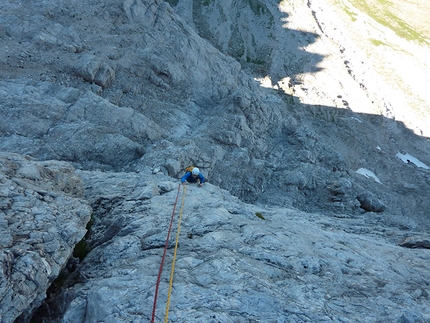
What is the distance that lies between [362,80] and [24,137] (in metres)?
74.1

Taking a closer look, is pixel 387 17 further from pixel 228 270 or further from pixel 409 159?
pixel 228 270

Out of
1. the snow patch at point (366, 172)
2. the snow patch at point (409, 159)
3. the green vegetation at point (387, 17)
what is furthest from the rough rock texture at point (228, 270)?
the green vegetation at point (387, 17)

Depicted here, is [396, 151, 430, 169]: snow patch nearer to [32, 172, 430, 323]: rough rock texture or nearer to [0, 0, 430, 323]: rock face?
[0, 0, 430, 323]: rock face

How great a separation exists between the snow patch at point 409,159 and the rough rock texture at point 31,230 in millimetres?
63009

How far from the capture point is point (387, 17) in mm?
117312

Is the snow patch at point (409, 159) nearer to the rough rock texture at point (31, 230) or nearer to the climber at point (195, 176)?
the climber at point (195, 176)

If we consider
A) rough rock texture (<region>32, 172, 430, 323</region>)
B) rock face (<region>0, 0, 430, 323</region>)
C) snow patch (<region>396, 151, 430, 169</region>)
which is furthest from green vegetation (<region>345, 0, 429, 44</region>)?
rough rock texture (<region>32, 172, 430, 323</region>)

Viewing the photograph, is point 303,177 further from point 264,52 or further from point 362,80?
point 362,80

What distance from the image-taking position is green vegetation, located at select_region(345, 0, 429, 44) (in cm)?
10581

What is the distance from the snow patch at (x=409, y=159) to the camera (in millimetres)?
55506

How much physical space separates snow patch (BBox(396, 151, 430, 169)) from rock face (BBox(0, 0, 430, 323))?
0.99 metres

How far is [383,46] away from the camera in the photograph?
90.8 m

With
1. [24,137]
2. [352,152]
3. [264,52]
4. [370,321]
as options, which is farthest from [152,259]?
[264,52]

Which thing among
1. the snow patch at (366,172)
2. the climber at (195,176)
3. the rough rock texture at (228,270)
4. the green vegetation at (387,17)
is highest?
the green vegetation at (387,17)
